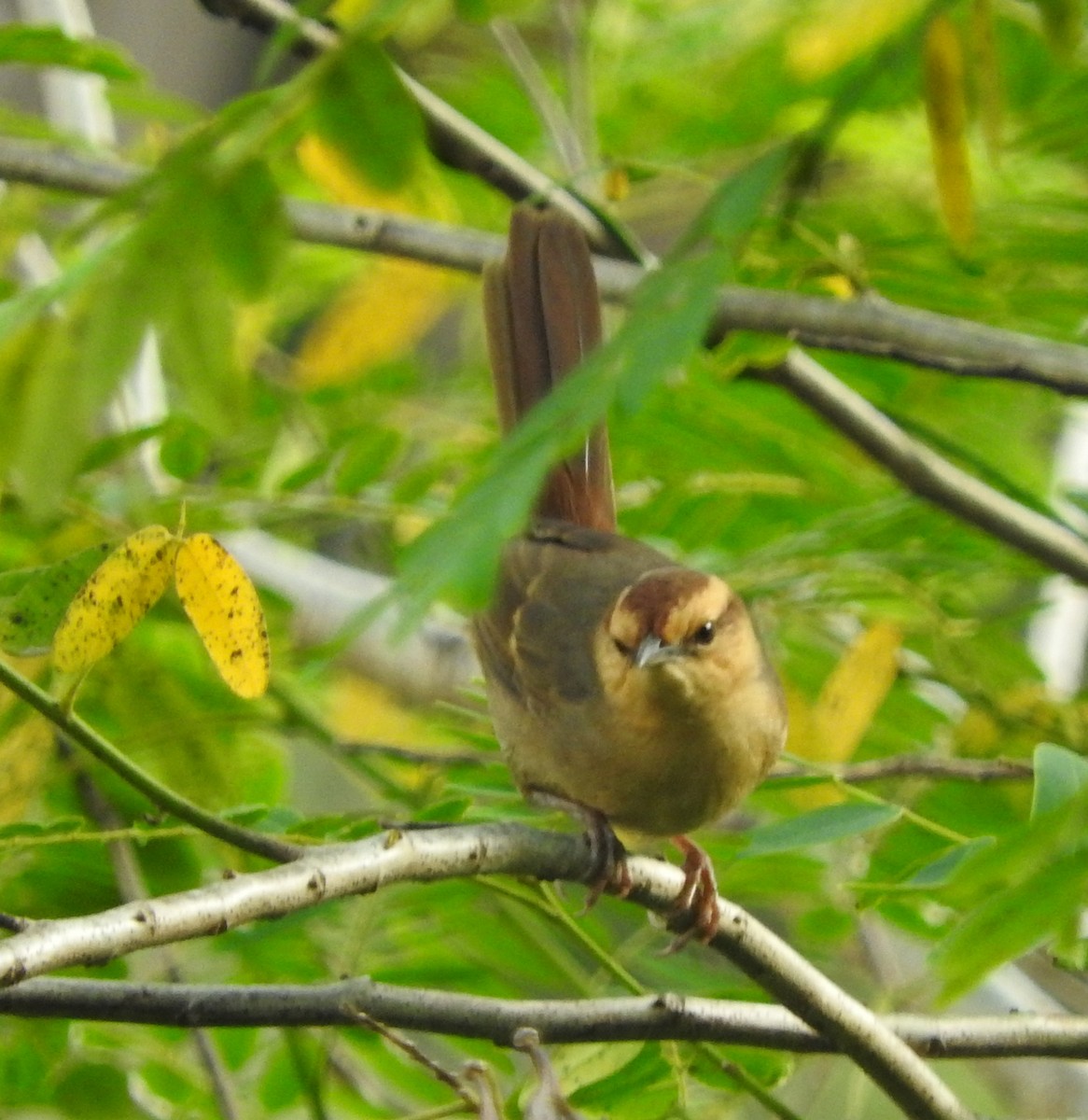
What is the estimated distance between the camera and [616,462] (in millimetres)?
3436

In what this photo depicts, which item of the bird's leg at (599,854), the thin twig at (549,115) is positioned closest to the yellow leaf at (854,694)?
the bird's leg at (599,854)

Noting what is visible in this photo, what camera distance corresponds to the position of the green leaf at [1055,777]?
59.1 inches

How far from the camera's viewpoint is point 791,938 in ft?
13.0

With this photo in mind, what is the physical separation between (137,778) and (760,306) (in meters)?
1.06

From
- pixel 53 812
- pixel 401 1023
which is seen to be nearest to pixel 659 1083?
pixel 401 1023

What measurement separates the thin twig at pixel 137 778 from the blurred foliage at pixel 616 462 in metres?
0.07

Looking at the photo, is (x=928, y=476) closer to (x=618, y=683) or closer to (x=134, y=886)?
(x=618, y=683)

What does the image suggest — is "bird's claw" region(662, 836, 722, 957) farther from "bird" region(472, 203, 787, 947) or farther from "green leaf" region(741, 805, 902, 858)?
"green leaf" region(741, 805, 902, 858)

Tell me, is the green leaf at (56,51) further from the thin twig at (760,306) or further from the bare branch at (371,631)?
the bare branch at (371,631)

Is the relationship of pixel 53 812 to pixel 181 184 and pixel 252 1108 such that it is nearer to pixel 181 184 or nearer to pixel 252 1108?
pixel 252 1108

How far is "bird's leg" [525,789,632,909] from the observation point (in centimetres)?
238

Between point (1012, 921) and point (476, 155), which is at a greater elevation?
point (476, 155)

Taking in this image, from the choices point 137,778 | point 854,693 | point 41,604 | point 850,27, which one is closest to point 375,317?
point 854,693

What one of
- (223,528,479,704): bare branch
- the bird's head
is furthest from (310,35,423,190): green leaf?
(223,528,479,704): bare branch
